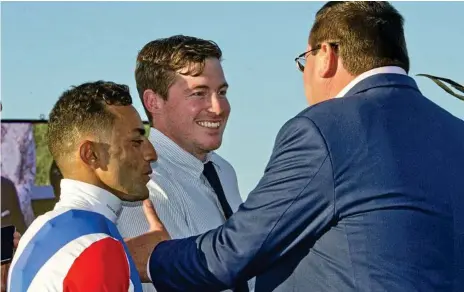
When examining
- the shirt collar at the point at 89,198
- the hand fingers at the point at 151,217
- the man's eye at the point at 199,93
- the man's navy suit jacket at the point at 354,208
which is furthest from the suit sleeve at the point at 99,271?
A: the man's eye at the point at 199,93

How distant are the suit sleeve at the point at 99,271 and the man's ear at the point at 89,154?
0.38 m

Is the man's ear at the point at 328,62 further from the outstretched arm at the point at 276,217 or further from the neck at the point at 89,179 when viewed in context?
the neck at the point at 89,179

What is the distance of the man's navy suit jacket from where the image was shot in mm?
3123

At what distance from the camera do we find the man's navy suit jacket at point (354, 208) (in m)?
3.12

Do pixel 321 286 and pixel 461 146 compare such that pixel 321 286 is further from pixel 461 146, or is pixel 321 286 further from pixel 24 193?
pixel 24 193

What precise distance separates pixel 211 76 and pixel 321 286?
5.66 ft

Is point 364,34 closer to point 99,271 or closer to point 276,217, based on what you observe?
point 276,217

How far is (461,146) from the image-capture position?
3.36 m

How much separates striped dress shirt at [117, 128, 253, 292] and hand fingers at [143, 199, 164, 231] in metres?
0.20

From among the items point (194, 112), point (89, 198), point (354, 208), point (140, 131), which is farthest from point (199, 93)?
point (354, 208)

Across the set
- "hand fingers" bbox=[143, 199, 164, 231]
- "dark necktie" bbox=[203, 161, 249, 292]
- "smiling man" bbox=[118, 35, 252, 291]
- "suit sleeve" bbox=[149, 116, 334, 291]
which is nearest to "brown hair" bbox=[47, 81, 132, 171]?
"hand fingers" bbox=[143, 199, 164, 231]

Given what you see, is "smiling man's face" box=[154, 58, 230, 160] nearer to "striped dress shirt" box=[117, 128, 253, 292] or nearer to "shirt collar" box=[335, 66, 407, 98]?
"striped dress shirt" box=[117, 128, 253, 292]

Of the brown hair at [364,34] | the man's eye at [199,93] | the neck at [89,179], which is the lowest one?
the neck at [89,179]

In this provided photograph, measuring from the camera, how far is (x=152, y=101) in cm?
477
